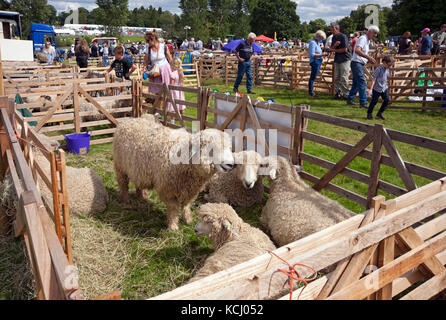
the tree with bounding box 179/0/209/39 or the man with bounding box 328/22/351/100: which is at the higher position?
the tree with bounding box 179/0/209/39

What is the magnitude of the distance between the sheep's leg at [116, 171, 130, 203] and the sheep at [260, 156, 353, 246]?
1950mm

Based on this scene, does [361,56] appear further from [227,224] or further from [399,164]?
[227,224]

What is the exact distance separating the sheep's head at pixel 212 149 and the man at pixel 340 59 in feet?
27.0

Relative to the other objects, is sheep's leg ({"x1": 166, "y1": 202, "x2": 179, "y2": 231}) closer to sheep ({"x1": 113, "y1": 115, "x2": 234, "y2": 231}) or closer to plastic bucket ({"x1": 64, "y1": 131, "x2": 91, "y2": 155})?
sheep ({"x1": 113, "y1": 115, "x2": 234, "y2": 231})

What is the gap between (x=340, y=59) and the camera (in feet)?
35.8

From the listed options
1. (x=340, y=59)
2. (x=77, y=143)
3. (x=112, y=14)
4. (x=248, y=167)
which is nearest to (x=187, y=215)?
(x=248, y=167)

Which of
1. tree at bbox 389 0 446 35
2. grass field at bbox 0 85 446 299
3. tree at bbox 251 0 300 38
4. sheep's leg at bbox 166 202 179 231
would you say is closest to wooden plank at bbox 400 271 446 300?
grass field at bbox 0 85 446 299

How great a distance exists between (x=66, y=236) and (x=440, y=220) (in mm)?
2952

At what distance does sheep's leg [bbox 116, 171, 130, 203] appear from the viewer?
4.90 m

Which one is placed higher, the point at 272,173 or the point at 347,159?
the point at 347,159

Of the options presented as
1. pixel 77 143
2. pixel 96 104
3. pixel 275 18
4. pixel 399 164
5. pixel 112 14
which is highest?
pixel 275 18

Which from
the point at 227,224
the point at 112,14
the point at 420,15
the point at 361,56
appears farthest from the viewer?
the point at 112,14

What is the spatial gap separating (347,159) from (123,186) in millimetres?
2996

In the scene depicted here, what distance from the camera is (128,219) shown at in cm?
452
